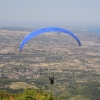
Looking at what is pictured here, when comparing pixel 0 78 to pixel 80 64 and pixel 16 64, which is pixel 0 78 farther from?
pixel 80 64

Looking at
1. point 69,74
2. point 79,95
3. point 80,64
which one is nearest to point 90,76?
point 69,74

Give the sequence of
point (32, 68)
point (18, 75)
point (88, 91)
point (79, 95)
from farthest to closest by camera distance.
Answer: point (32, 68)
point (18, 75)
point (88, 91)
point (79, 95)

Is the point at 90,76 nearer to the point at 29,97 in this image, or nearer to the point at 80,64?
the point at 80,64

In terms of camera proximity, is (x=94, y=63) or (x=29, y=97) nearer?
(x=29, y=97)

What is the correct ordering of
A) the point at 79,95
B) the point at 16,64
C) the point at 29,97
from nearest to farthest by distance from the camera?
the point at 29,97, the point at 79,95, the point at 16,64

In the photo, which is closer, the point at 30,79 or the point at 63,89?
the point at 63,89

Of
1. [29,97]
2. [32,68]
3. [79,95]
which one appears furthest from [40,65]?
[29,97]

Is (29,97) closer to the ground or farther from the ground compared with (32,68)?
farther from the ground

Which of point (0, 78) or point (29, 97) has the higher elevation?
point (29, 97)

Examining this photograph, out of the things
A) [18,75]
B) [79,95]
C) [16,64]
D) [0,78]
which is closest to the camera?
[79,95]
